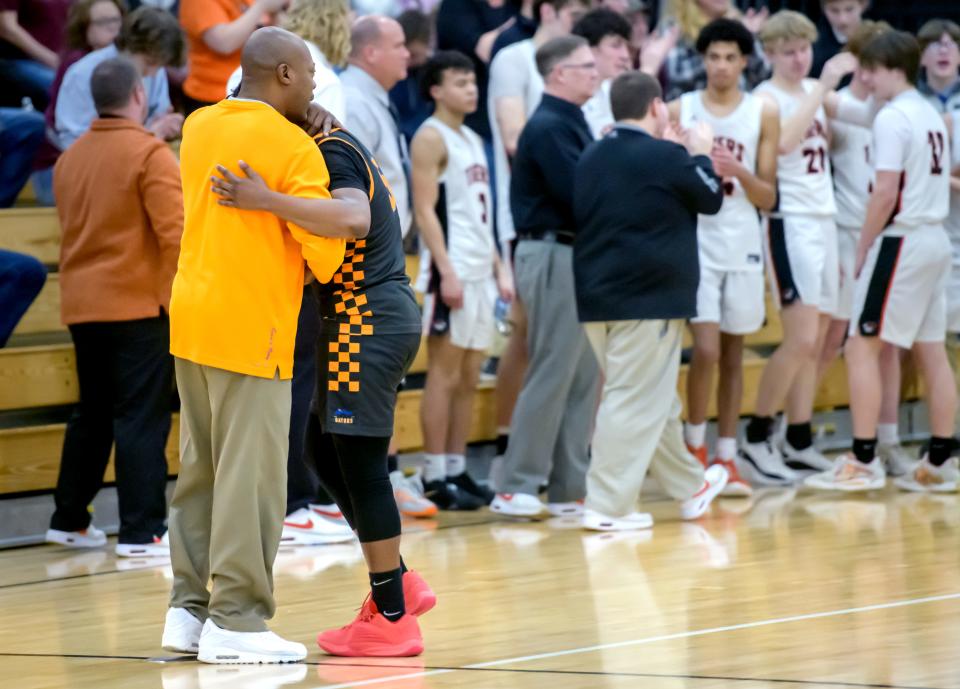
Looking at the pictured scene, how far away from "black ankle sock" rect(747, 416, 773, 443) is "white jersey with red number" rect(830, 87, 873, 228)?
1.24m

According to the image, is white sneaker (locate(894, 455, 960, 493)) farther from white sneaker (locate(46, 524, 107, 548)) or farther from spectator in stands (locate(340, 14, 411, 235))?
white sneaker (locate(46, 524, 107, 548))

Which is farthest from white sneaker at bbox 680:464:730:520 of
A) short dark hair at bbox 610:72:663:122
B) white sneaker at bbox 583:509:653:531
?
short dark hair at bbox 610:72:663:122

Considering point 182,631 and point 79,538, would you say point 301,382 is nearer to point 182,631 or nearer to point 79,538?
point 79,538

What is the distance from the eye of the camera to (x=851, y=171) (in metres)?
9.02

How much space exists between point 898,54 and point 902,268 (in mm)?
1041

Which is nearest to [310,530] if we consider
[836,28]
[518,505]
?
[518,505]

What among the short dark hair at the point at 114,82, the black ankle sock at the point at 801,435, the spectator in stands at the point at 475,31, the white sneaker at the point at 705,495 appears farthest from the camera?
the spectator in stands at the point at 475,31

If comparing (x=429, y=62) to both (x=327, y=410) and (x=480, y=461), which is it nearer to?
(x=480, y=461)

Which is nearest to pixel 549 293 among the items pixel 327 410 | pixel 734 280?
pixel 734 280

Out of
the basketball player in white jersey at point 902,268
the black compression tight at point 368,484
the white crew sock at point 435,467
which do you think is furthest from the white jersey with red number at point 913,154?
the black compression tight at point 368,484

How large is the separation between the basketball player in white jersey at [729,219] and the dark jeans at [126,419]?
277cm

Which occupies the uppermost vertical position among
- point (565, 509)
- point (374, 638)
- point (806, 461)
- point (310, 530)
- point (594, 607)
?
point (374, 638)

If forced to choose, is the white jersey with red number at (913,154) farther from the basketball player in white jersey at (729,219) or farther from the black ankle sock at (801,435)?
the black ankle sock at (801,435)

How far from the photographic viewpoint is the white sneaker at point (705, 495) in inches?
285
